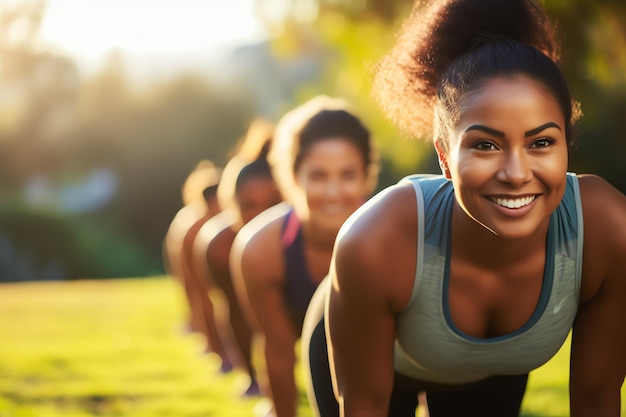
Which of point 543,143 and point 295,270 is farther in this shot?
point 295,270

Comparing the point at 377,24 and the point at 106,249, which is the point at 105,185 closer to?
the point at 106,249

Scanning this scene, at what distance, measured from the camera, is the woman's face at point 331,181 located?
4.88 metres

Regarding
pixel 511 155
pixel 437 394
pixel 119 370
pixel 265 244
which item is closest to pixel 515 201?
pixel 511 155

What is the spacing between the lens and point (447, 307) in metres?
2.89

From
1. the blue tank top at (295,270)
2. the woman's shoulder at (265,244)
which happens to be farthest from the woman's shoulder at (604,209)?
the woman's shoulder at (265,244)

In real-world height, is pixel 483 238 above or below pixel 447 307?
above

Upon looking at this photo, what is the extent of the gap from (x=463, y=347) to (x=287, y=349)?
216cm

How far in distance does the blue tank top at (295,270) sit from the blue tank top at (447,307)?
1.84 m

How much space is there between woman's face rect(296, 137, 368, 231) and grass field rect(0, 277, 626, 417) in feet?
7.16

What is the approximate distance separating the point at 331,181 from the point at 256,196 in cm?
303

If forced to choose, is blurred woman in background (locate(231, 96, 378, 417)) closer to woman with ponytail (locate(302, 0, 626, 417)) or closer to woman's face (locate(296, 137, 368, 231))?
woman's face (locate(296, 137, 368, 231))

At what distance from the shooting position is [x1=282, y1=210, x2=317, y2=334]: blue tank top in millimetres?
4895

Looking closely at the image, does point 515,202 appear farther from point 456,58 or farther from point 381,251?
point 456,58

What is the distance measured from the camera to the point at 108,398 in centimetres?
784
